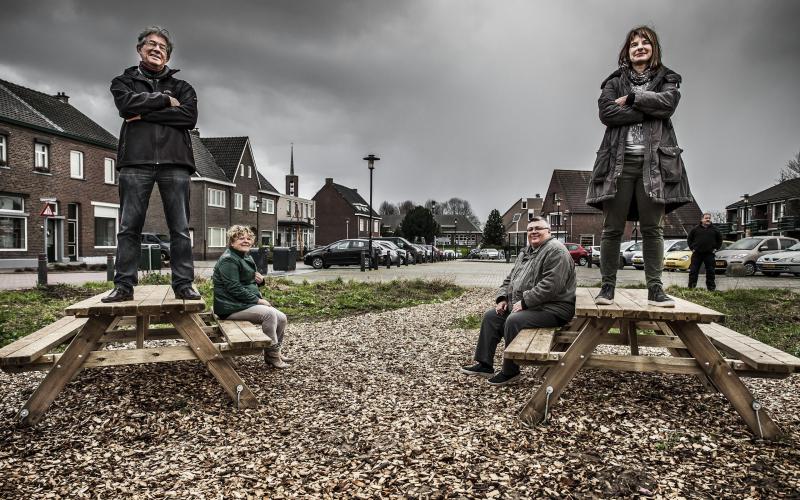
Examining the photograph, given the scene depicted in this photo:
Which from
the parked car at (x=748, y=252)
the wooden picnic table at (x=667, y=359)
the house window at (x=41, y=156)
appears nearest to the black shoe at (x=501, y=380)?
the wooden picnic table at (x=667, y=359)


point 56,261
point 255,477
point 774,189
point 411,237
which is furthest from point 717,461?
point 411,237

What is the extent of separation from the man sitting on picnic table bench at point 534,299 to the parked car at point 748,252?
67.9 ft

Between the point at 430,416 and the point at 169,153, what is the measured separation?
2756 millimetres

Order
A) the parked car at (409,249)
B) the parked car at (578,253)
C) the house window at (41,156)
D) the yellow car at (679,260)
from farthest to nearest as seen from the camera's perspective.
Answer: the parked car at (409,249)
the parked car at (578,253)
the house window at (41,156)
the yellow car at (679,260)

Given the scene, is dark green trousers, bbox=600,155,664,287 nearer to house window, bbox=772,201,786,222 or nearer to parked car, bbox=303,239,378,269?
parked car, bbox=303,239,378,269

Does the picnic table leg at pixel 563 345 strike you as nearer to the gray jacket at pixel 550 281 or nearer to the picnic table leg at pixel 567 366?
the gray jacket at pixel 550 281

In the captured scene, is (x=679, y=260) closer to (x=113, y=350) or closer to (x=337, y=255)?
(x=337, y=255)

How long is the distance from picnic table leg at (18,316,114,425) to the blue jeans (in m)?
0.36

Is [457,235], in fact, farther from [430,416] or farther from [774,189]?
[430,416]

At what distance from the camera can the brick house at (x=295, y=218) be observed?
54.6m

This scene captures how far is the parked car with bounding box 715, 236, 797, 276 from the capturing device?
72.1 feet

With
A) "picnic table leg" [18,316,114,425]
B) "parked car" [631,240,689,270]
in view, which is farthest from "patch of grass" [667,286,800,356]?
"parked car" [631,240,689,270]

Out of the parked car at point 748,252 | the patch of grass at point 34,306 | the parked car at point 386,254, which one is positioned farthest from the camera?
the parked car at point 386,254

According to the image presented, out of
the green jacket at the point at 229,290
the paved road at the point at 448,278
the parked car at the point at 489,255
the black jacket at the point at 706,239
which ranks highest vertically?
the black jacket at the point at 706,239
